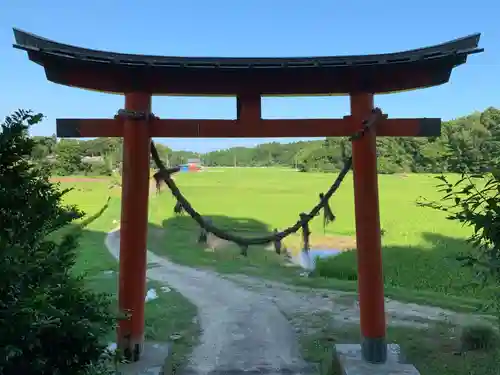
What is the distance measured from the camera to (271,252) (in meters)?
11.7

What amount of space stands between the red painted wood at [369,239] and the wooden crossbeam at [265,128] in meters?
0.24

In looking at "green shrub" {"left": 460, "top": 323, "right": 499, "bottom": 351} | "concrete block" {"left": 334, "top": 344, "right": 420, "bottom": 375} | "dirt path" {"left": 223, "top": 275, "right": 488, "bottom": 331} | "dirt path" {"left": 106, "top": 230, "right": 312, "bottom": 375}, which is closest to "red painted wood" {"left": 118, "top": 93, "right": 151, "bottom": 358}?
"dirt path" {"left": 106, "top": 230, "right": 312, "bottom": 375}

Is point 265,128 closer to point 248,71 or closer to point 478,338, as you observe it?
point 248,71

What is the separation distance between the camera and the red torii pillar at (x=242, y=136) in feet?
12.3

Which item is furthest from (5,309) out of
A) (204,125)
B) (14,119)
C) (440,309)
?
(440,309)

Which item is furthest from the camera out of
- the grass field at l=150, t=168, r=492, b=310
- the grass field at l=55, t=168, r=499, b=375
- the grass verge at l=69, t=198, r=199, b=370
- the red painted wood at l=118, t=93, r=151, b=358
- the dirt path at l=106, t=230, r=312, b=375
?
the grass field at l=150, t=168, r=492, b=310

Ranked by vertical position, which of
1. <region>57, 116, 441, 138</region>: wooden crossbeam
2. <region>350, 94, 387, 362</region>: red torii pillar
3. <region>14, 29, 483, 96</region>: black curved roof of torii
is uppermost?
<region>14, 29, 483, 96</region>: black curved roof of torii

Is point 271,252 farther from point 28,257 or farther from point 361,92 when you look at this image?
point 28,257

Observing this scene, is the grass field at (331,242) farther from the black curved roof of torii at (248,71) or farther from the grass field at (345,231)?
the black curved roof of torii at (248,71)

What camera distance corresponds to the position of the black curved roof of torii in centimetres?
359

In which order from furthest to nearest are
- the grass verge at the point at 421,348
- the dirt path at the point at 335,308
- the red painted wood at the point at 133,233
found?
the dirt path at the point at 335,308, the grass verge at the point at 421,348, the red painted wood at the point at 133,233

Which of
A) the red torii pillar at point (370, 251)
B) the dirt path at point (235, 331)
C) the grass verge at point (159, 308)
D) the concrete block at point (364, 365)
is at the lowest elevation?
the dirt path at point (235, 331)

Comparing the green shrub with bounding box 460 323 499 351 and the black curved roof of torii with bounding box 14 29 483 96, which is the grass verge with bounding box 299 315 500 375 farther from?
the black curved roof of torii with bounding box 14 29 483 96

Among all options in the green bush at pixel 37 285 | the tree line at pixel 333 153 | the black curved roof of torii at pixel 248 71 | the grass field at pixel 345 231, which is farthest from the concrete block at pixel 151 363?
the grass field at pixel 345 231
